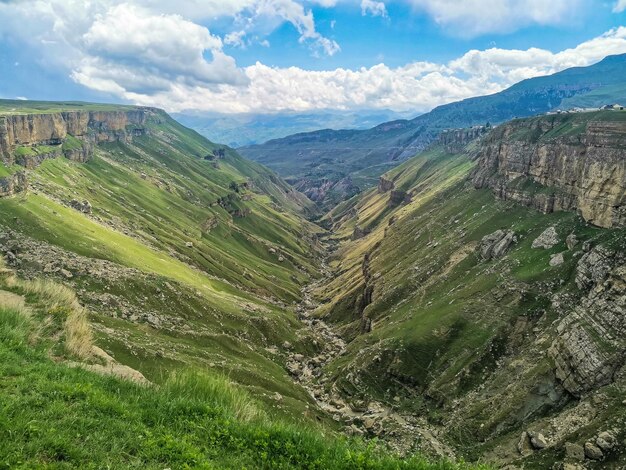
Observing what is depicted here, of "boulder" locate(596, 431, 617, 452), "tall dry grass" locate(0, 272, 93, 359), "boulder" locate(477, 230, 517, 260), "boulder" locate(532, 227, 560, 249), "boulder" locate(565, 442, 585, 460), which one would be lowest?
"boulder" locate(565, 442, 585, 460)

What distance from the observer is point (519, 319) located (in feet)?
349

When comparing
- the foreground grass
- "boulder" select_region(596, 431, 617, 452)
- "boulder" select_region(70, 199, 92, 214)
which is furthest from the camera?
Result: "boulder" select_region(70, 199, 92, 214)

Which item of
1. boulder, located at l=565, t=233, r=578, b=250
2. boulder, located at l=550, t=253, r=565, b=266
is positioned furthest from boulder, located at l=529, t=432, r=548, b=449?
boulder, located at l=565, t=233, r=578, b=250

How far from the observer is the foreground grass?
596 inches

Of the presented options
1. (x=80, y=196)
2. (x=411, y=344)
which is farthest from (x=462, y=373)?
(x=80, y=196)

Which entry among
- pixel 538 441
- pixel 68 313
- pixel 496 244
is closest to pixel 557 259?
pixel 496 244

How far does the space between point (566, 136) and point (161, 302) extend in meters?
154

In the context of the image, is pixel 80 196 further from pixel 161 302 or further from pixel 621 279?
pixel 621 279

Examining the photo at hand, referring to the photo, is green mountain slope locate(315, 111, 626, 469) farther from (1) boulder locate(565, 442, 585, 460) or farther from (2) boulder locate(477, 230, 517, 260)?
(1) boulder locate(565, 442, 585, 460)

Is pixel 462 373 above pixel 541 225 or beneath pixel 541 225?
beneath

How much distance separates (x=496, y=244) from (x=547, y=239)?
20183 millimetres

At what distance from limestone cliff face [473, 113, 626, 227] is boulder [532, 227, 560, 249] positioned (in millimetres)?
9402

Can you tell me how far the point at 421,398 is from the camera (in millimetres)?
104938

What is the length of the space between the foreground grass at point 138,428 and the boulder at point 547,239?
125488mm
